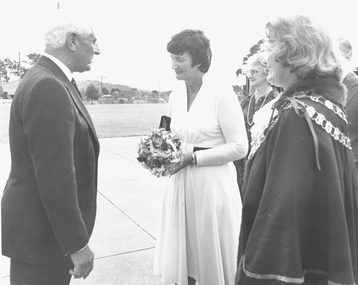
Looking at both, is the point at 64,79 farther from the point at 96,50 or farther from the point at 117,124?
the point at 117,124

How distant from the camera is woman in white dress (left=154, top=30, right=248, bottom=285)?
9.91ft

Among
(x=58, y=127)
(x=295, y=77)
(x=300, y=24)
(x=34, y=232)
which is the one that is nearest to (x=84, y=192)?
(x=34, y=232)

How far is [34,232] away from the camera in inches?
79.9

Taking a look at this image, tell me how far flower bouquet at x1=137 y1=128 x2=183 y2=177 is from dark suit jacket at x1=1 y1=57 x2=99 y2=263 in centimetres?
74

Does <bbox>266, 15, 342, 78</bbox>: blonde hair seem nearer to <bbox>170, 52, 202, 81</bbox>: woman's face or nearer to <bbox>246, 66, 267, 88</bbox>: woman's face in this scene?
<bbox>170, 52, 202, 81</bbox>: woman's face

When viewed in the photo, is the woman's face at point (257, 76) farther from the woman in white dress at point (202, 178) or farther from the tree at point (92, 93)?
the tree at point (92, 93)

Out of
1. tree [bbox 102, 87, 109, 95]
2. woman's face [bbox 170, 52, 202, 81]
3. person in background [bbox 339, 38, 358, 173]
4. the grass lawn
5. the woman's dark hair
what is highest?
the woman's dark hair

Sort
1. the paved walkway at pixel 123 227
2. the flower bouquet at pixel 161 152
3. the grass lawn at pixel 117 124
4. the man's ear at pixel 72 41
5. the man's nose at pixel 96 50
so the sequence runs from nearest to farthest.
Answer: the man's ear at pixel 72 41
the man's nose at pixel 96 50
the flower bouquet at pixel 161 152
the paved walkway at pixel 123 227
the grass lawn at pixel 117 124

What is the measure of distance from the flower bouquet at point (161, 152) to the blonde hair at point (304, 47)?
1227 mm

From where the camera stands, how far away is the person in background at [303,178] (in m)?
1.68

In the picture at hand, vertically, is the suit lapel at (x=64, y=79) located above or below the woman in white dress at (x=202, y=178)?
above

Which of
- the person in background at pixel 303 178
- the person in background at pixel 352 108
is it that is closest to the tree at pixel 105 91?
the person in background at pixel 352 108

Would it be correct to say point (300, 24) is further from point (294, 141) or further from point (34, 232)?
point (34, 232)

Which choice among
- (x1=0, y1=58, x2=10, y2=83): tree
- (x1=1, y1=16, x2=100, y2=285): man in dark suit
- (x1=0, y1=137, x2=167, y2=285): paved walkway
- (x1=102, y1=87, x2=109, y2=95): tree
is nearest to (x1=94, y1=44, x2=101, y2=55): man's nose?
(x1=1, y1=16, x2=100, y2=285): man in dark suit
